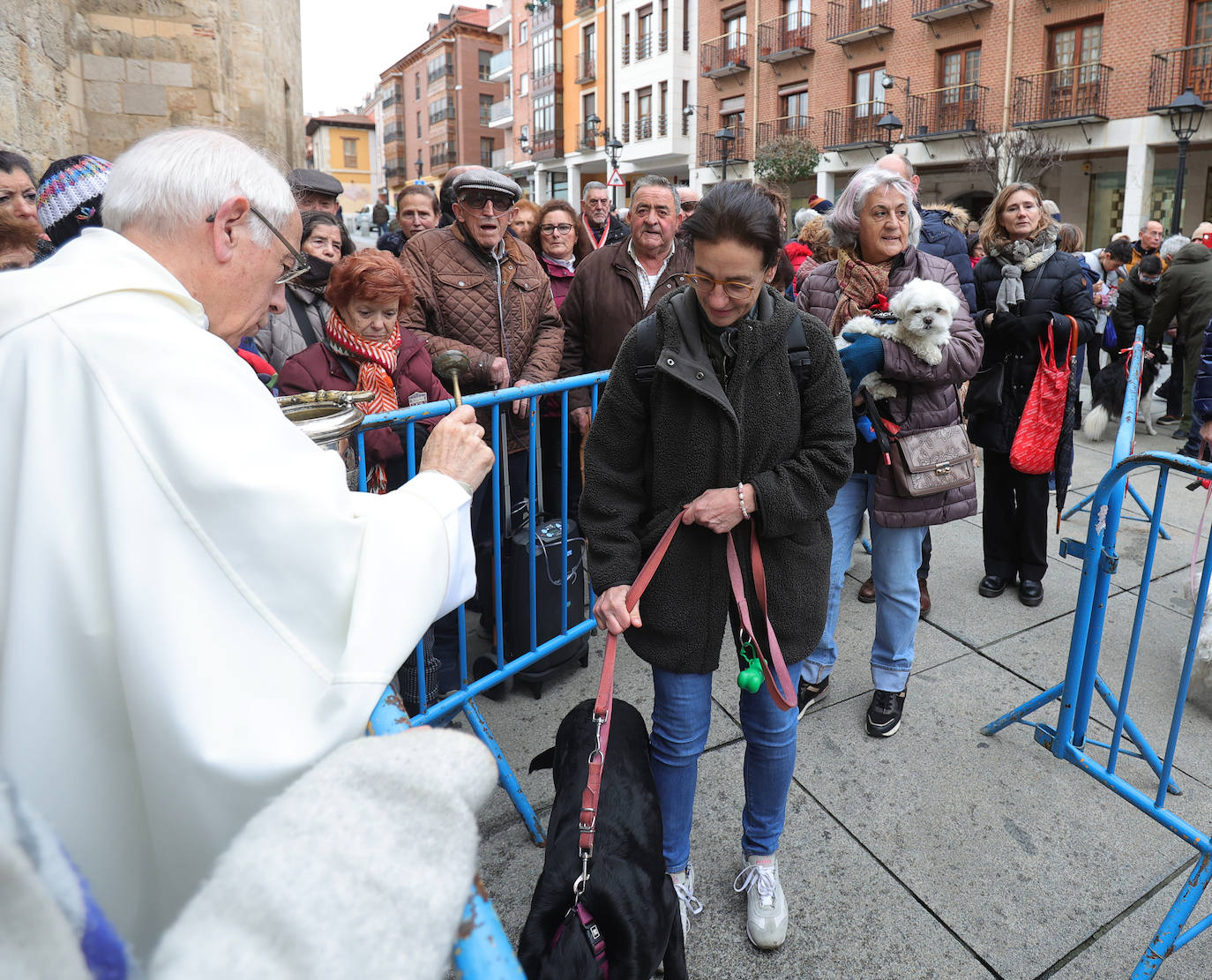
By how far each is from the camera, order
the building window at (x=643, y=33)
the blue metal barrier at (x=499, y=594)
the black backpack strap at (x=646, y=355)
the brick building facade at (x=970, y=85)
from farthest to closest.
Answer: the building window at (x=643, y=33) → the brick building facade at (x=970, y=85) → the blue metal barrier at (x=499, y=594) → the black backpack strap at (x=646, y=355)

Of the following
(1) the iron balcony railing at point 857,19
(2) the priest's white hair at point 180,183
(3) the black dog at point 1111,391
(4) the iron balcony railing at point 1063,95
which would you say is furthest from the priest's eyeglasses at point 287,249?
(1) the iron balcony railing at point 857,19

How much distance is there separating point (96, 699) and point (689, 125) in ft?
115

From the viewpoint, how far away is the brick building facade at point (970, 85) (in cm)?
1989

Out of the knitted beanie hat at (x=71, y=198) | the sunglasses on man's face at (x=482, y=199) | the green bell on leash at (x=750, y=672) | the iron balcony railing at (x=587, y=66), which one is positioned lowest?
the green bell on leash at (x=750, y=672)

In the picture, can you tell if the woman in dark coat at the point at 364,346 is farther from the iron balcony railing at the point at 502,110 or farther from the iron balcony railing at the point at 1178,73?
the iron balcony railing at the point at 502,110

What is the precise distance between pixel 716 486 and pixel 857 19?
29.5m

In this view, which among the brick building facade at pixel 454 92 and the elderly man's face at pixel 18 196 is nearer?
the elderly man's face at pixel 18 196

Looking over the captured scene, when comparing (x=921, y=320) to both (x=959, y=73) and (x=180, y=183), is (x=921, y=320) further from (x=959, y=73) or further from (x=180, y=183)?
(x=959, y=73)

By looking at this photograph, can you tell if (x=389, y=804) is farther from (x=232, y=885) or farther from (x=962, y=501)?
(x=962, y=501)

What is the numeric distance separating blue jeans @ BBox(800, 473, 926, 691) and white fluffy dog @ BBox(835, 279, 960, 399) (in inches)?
22.0

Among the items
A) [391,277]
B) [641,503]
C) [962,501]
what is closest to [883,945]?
[641,503]

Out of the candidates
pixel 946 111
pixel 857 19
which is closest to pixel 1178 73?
pixel 946 111

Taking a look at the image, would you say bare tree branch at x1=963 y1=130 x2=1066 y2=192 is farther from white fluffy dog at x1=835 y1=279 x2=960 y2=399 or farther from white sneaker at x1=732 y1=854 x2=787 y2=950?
white sneaker at x1=732 y1=854 x2=787 y2=950

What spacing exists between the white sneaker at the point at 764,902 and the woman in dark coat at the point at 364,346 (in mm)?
1822
